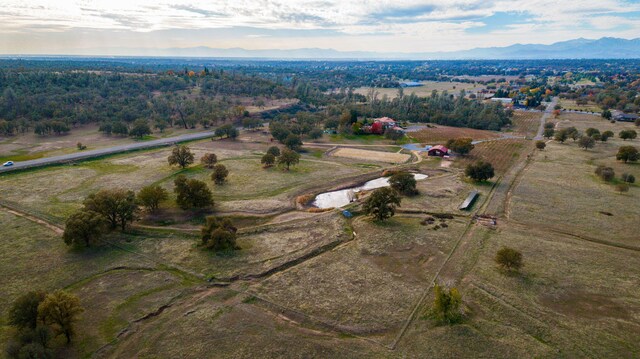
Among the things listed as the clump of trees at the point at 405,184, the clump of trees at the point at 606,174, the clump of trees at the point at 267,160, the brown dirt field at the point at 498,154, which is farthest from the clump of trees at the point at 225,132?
the clump of trees at the point at 606,174

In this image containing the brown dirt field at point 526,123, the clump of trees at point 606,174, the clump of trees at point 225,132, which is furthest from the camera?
the brown dirt field at point 526,123

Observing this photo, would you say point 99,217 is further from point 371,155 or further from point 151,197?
point 371,155

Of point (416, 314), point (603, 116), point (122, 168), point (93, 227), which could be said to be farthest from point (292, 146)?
point (603, 116)

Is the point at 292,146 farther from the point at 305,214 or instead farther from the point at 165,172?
the point at 305,214

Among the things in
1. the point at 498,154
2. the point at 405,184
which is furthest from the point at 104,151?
the point at 498,154

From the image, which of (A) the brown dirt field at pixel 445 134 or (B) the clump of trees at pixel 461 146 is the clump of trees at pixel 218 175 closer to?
(B) the clump of trees at pixel 461 146
